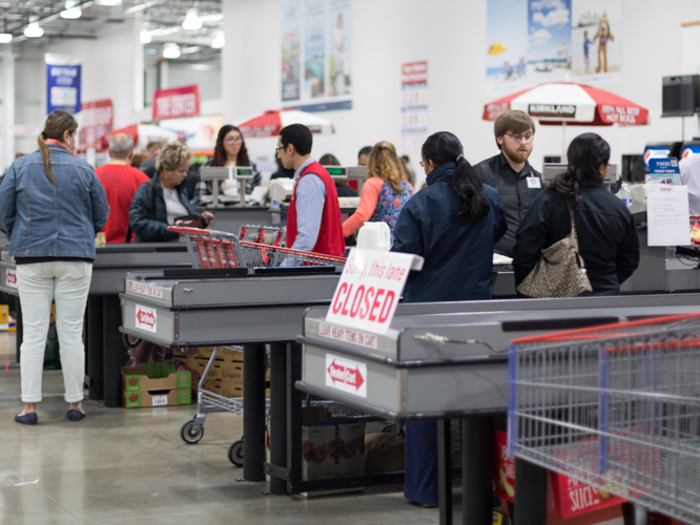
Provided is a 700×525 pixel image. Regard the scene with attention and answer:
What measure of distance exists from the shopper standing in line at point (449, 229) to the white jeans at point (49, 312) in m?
2.49

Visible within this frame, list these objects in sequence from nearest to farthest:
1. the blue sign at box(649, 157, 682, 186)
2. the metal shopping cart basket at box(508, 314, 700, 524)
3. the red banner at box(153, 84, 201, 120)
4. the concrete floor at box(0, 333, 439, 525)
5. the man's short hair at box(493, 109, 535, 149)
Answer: the metal shopping cart basket at box(508, 314, 700, 524) < the concrete floor at box(0, 333, 439, 525) < the man's short hair at box(493, 109, 535, 149) < the blue sign at box(649, 157, 682, 186) < the red banner at box(153, 84, 201, 120)

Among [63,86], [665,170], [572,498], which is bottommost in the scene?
[572,498]

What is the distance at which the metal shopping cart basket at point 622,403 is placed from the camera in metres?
1.93

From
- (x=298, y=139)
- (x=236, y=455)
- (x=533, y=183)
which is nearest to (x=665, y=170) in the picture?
(x=533, y=183)

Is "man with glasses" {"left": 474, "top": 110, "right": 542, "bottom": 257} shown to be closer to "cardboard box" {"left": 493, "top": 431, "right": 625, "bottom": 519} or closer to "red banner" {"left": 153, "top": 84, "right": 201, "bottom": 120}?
A: "cardboard box" {"left": 493, "top": 431, "right": 625, "bottom": 519}

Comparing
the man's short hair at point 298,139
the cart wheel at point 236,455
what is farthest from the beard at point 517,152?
the cart wheel at point 236,455

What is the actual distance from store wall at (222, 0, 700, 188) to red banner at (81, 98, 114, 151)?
8.28m

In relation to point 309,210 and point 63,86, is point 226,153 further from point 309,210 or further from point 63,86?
point 63,86

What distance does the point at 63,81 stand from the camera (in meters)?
22.1

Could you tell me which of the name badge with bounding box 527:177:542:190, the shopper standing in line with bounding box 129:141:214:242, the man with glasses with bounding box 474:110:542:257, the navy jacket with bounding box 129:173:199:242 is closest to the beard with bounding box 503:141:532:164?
the man with glasses with bounding box 474:110:542:257

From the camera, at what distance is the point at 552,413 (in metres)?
2.26

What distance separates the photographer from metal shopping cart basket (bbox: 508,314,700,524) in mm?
1926

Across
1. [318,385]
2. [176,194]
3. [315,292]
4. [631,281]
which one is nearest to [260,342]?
[315,292]

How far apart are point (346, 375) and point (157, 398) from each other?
3.92 metres
